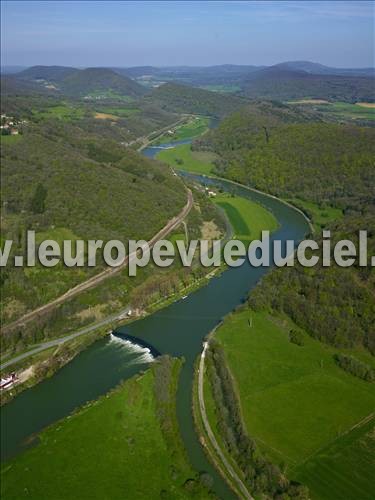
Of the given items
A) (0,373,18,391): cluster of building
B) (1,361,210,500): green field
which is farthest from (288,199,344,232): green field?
(0,373,18,391): cluster of building

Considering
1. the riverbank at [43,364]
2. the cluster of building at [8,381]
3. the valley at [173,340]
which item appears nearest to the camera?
the valley at [173,340]

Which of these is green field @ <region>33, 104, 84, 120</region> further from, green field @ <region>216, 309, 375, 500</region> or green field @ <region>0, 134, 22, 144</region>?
green field @ <region>216, 309, 375, 500</region>

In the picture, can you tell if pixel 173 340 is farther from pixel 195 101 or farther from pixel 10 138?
pixel 195 101

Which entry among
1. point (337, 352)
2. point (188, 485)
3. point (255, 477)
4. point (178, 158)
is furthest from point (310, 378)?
point (178, 158)

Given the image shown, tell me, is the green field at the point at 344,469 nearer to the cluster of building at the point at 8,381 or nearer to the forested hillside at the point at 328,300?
the forested hillside at the point at 328,300

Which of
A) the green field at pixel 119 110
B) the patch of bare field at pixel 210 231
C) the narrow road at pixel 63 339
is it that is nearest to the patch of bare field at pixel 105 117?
the green field at pixel 119 110

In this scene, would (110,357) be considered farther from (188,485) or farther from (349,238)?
(349,238)
